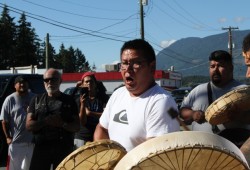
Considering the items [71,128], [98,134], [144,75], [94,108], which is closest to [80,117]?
[94,108]

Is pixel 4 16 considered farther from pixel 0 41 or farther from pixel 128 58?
pixel 128 58

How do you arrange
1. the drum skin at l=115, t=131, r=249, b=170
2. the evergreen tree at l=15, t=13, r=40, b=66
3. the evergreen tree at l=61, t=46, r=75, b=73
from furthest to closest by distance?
the evergreen tree at l=61, t=46, r=75, b=73
the evergreen tree at l=15, t=13, r=40, b=66
the drum skin at l=115, t=131, r=249, b=170

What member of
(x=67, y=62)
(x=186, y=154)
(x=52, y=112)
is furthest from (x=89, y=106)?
(x=67, y=62)

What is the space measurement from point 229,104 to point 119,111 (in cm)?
72

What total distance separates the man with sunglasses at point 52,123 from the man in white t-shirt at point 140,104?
252cm

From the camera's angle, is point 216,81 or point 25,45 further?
point 25,45

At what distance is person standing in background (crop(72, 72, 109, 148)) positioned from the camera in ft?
19.6

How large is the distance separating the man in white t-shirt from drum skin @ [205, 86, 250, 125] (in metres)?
0.50

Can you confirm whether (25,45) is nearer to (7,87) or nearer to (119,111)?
(7,87)

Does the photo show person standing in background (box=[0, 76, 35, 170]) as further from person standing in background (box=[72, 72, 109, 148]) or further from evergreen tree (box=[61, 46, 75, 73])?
evergreen tree (box=[61, 46, 75, 73])

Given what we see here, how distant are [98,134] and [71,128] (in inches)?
93.8

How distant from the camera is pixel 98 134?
292cm

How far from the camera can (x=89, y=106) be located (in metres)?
6.17

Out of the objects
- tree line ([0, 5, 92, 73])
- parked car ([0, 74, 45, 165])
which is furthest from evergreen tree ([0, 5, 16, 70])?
parked car ([0, 74, 45, 165])
